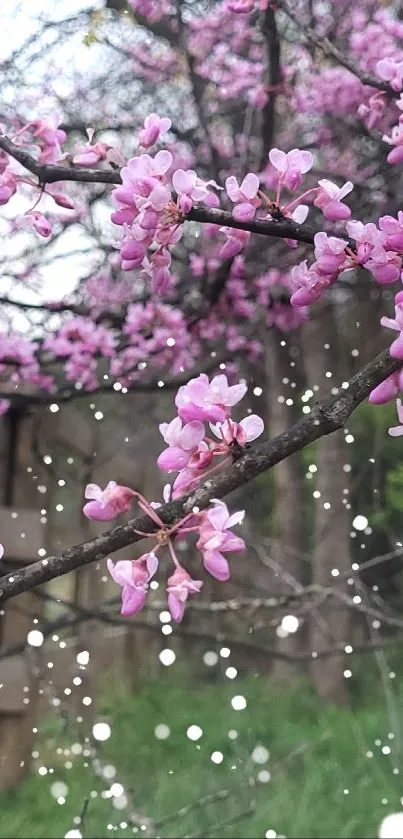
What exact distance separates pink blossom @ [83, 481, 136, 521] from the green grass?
87 cm

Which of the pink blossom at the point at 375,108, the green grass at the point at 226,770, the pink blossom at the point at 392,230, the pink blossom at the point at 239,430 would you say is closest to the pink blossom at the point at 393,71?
the pink blossom at the point at 375,108

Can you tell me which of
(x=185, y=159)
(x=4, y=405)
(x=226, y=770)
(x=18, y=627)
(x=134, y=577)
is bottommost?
(x=226, y=770)

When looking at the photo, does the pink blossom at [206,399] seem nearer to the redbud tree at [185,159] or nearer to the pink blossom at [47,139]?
the pink blossom at [47,139]

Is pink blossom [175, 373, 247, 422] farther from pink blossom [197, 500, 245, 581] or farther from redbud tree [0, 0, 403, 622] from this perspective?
redbud tree [0, 0, 403, 622]

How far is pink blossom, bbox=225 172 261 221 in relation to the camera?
380 mm

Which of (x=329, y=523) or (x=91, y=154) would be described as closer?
(x=91, y=154)

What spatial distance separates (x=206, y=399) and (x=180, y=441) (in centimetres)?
2

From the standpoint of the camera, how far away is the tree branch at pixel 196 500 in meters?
0.32

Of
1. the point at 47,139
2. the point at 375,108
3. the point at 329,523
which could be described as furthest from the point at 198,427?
the point at 329,523

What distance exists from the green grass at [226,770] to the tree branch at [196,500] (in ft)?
2.87

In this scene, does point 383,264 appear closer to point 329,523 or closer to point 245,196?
point 245,196

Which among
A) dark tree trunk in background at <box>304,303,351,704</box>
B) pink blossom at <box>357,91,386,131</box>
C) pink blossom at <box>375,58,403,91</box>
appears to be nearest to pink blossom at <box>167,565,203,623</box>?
pink blossom at <box>375,58,403,91</box>

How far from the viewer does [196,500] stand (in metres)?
0.32

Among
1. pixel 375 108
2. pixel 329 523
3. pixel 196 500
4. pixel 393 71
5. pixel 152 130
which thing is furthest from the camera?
pixel 329 523
